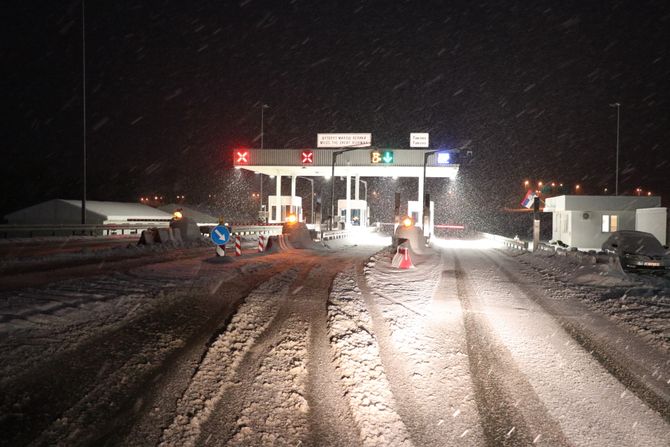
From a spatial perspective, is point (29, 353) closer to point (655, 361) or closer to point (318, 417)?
point (318, 417)

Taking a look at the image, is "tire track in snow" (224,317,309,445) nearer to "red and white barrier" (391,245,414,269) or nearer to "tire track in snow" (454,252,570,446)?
"tire track in snow" (454,252,570,446)

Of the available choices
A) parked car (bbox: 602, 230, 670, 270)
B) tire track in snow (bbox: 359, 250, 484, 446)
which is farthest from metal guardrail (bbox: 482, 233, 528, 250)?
tire track in snow (bbox: 359, 250, 484, 446)

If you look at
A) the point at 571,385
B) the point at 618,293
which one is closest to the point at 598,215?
the point at 618,293

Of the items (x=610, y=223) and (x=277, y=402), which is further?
(x=610, y=223)

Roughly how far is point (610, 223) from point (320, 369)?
Answer: 1277 inches

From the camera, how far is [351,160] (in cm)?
4484

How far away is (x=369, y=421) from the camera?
4.13 metres

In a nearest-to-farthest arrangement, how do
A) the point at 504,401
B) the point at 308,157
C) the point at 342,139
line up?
1. the point at 504,401
2. the point at 308,157
3. the point at 342,139

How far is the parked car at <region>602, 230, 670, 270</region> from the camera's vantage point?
1537 centimetres

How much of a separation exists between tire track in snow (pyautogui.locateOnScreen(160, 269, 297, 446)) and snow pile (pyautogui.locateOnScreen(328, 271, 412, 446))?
3.74ft

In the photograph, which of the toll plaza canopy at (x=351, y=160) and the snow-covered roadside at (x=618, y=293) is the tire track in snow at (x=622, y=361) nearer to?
the snow-covered roadside at (x=618, y=293)

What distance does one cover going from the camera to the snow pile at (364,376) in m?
3.98

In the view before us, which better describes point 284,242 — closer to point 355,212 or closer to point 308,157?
point 308,157

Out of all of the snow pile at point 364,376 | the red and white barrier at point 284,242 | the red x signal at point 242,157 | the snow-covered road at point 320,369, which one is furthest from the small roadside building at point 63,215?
the snow pile at point 364,376
